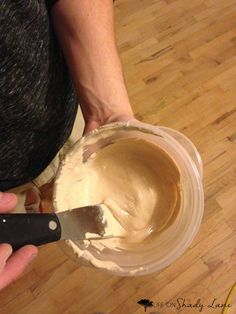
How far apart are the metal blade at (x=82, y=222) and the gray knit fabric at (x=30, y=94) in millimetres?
167

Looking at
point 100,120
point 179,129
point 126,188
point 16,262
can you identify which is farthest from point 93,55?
point 179,129

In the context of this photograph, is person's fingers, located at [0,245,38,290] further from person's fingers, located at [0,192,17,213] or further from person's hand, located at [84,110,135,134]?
person's hand, located at [84,110,135,134]

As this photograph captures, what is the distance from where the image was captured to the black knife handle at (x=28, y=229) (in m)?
0.38

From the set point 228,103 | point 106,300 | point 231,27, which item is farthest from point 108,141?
point 231,27

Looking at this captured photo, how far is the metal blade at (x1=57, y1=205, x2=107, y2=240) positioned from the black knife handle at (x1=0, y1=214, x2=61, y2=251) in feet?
0.05

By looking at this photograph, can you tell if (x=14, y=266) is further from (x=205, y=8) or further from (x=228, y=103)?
(x=205, y=8)

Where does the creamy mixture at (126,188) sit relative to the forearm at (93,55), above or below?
below

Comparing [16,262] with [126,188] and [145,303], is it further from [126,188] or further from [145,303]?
[145,303]

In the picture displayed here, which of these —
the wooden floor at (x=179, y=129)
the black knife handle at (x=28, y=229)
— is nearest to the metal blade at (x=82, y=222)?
the black knife handle at (x=28, y=229)

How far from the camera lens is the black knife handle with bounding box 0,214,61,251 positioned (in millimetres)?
382

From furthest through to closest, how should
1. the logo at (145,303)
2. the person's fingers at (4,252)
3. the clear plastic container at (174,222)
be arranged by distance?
the logo at (145,303), the clear plastic container at (174,222), the person's fingers at (4,252)

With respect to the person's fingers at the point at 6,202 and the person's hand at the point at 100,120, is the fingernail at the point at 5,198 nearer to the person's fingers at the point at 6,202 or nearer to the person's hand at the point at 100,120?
the person's fingers at the point at 6,202

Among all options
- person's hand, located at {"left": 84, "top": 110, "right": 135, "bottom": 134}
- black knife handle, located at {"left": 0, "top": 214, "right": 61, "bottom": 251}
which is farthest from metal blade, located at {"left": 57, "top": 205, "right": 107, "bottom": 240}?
person's hand, located at {"left": 84, "top": 110, "right": 135, "bottom": 134}

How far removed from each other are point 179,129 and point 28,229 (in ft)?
2.80
